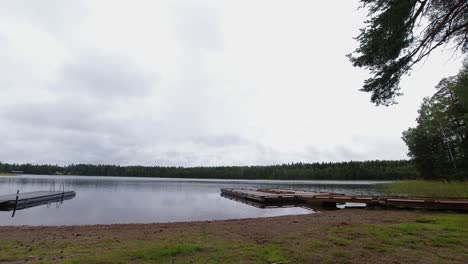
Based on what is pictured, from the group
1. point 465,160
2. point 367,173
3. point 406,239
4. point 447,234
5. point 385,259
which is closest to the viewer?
point 385,259

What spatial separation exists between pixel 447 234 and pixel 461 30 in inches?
229

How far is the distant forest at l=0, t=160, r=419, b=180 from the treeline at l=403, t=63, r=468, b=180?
41107mm

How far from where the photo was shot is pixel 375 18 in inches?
289

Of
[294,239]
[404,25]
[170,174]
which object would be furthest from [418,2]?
[170,174]

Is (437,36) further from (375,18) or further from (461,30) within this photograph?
(375,18)

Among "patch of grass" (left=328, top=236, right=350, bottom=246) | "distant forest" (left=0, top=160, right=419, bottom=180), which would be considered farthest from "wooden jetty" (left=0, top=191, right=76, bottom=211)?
"distant forest" (left=0, top=160, right=419, bottom=180)

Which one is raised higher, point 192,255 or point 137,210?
point 192,255

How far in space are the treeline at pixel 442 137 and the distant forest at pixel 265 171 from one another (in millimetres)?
41107

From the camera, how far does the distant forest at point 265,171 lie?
326ft

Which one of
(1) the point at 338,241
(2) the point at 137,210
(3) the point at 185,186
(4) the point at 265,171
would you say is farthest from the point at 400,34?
(4) the point at 265,171

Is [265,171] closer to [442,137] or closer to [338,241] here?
[442,137]

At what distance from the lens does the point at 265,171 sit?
5246 inches

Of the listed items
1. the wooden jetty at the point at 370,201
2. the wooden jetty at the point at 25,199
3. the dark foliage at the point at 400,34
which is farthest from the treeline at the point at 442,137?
the wooden jetty at the point at 25,199

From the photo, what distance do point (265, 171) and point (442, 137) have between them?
10108cm
